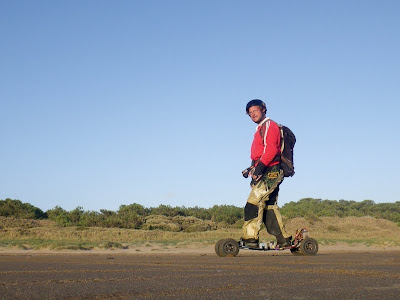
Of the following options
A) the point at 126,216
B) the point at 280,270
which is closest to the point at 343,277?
the point at 280,270

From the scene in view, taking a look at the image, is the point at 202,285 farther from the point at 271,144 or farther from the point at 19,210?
the point at 19,210

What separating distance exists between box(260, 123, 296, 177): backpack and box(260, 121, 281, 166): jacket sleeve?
133mm

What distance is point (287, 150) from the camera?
984cm

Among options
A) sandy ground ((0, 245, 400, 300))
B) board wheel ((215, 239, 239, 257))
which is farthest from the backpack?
sandy ground ((0, 245, 400, 300))

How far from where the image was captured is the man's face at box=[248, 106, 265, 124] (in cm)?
997

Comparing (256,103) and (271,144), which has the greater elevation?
(256,103)

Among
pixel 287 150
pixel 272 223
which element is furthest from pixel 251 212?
pixel 287 150

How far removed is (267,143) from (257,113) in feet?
2.34

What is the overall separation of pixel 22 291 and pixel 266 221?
652 cm

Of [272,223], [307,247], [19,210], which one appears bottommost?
[307,247]

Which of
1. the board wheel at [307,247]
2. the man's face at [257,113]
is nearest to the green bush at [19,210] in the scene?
the man's face at [257,113]

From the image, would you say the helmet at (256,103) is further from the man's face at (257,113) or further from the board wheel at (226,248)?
the board wheel at (226,248)

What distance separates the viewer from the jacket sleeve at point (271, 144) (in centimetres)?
946

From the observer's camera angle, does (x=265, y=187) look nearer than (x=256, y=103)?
Yes
